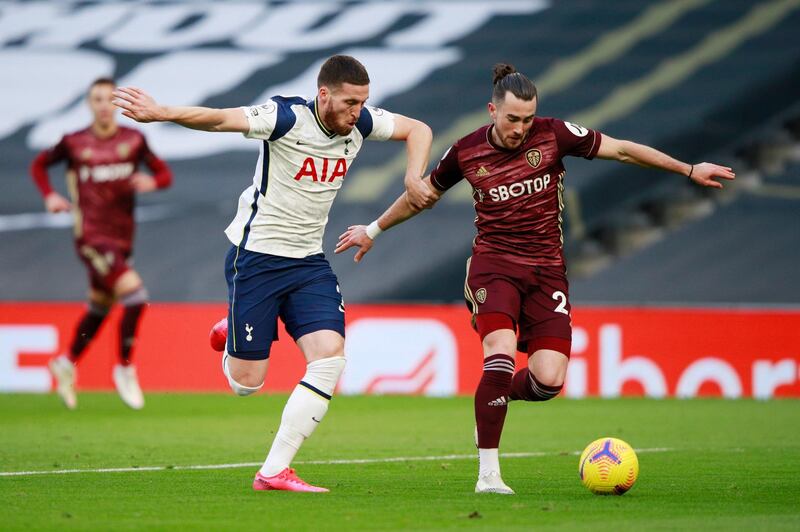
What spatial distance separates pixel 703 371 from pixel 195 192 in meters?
8.48

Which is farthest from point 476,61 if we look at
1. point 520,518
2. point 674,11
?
point 520,518

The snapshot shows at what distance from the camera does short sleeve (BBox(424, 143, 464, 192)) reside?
7.61 metres

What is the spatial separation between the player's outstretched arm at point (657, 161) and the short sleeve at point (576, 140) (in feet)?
0.13

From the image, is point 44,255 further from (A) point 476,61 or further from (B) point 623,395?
(B) point 623,395

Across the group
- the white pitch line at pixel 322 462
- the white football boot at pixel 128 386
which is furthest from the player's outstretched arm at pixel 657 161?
the white football boot at pixel 128 386

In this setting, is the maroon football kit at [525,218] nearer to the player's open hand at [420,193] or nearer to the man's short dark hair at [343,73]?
the player's open hand at [420,193]

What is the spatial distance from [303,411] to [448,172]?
154 cm

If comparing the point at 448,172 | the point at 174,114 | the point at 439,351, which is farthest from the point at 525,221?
the point at 439,351

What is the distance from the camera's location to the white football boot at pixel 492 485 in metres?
6.96

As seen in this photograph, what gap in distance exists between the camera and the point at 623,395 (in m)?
15.0

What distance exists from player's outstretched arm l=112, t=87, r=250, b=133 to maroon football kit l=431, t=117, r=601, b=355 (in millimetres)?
1327

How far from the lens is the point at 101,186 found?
531 inches

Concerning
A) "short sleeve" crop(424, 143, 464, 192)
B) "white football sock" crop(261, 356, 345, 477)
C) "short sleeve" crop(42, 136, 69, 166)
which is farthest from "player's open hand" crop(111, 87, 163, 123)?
"short sleeve" crop(42, 136, 69, 166)

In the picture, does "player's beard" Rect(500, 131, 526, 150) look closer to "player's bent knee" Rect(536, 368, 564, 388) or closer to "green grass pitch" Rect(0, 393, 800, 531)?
"player's bent knee" Rect(536, 368, 564, 388)
